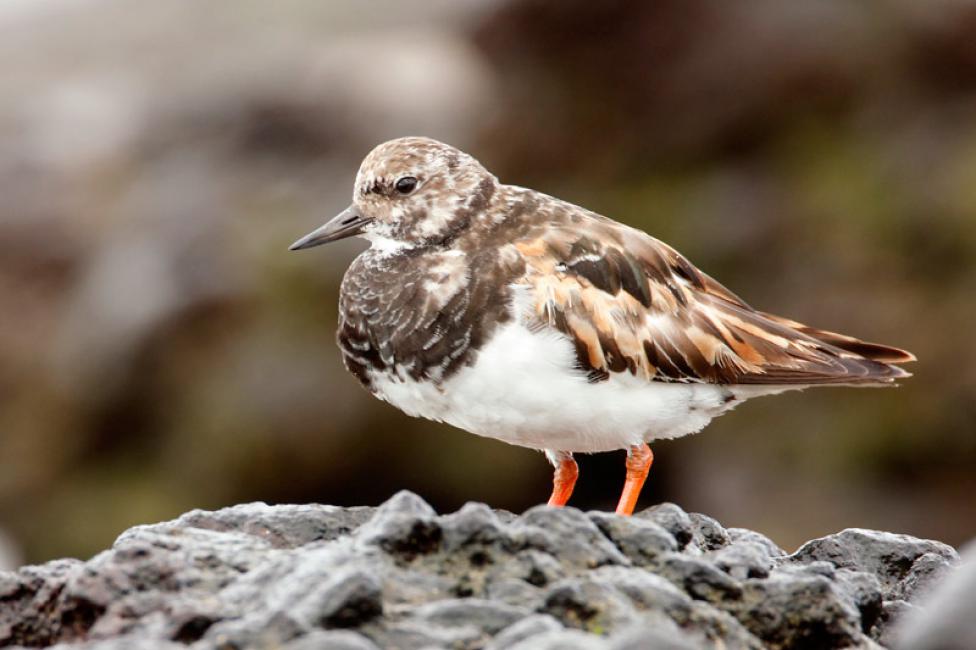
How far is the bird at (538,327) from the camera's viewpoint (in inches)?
170

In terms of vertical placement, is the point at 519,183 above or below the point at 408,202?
above

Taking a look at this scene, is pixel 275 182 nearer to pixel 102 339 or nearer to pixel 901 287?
pixel 102 339

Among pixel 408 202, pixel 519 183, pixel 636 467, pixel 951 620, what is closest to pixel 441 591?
pixel 951 620

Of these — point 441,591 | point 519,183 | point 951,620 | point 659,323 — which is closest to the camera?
point 951,620

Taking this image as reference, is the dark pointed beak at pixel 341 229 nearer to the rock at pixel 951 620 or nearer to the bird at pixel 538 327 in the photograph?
the bird at pixel 538 327

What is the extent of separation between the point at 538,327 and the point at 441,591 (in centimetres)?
164

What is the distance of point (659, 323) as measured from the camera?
4.76m

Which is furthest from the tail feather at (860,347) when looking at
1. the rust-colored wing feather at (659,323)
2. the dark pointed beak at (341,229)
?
the dark pointed beak at (341,229)

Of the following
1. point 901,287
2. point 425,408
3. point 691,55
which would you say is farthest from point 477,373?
point 691,55

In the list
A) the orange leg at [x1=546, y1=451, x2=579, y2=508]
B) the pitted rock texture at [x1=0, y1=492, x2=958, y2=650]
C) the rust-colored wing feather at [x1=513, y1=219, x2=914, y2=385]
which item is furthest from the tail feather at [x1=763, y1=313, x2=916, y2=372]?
the pitted rock texture at [x1=0, y1=492, x2=958, y2=650]

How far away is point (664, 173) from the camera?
9312 mm

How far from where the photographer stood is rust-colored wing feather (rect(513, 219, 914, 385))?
4.51m

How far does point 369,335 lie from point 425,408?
1.03ft

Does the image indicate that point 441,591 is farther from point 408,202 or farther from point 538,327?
point 408,202
